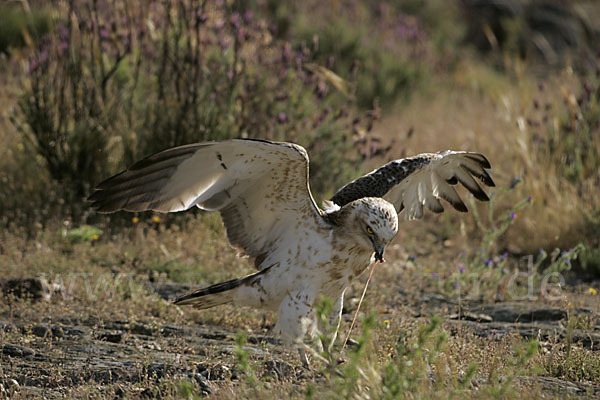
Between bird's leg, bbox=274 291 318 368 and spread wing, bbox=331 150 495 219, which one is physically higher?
spread wing, bbox=331 150 495 219

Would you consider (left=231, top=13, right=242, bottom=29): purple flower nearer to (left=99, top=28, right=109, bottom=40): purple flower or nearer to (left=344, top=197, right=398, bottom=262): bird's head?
(left=99, top=28, right=109, bottom=40): purple flower

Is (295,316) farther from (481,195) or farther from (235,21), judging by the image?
(235,21)

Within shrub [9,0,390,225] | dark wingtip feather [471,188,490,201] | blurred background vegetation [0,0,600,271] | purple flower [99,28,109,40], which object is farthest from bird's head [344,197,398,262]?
purple flower [99,28,109,40]

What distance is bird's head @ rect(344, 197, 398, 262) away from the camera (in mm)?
4203

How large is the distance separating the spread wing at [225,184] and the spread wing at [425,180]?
0.60 metres

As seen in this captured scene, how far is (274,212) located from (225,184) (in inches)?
13.9

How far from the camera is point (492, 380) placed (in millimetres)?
3523

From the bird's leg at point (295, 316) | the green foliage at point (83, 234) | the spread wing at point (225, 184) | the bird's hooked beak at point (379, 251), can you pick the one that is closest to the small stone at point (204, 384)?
→ the bird's leg at point (295, 316)

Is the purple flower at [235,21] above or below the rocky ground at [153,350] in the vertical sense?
above

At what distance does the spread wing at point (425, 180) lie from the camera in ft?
16.5

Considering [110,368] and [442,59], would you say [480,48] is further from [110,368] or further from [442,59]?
[110,368]

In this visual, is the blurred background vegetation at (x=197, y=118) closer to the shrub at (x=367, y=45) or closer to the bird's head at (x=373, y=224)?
the bird's head at (x=373, y=224)

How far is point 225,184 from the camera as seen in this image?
14.7 feet

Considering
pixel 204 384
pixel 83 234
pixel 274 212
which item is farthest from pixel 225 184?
pixel 83 234
